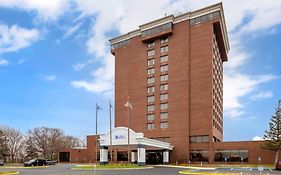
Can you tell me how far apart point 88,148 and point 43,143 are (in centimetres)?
2033

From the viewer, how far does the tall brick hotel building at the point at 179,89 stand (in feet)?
247

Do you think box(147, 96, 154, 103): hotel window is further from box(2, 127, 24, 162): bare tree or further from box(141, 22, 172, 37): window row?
box(2, 127, 24, 162): bare tree

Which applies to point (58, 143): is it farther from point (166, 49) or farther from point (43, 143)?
point (166, 49)

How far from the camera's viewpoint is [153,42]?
88.0 meters

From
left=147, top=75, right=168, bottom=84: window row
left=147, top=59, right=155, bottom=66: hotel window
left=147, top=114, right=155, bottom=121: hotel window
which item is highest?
left=147, top=59, right=155, bottom=66: hotel window

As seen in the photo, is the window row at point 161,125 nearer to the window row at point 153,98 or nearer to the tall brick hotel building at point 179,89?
the tall brick hotel building at point 179,89

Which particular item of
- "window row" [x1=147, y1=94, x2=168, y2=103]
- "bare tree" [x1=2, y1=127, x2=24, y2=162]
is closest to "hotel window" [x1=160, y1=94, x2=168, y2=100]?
"window row" [x1=147, y1=94, x2=168, y2=103]

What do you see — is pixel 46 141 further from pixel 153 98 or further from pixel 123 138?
pixel 123 138

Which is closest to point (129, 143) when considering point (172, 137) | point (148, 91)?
point (172, 137)

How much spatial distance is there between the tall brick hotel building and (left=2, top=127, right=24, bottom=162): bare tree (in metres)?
29.2

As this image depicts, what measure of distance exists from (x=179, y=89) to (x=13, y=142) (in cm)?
5774

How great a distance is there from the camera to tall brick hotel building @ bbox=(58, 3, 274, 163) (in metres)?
75.4

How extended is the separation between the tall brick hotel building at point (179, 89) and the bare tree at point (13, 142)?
29196 millimetres

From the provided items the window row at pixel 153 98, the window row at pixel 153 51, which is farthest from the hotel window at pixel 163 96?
the window row at pixel 153 51
